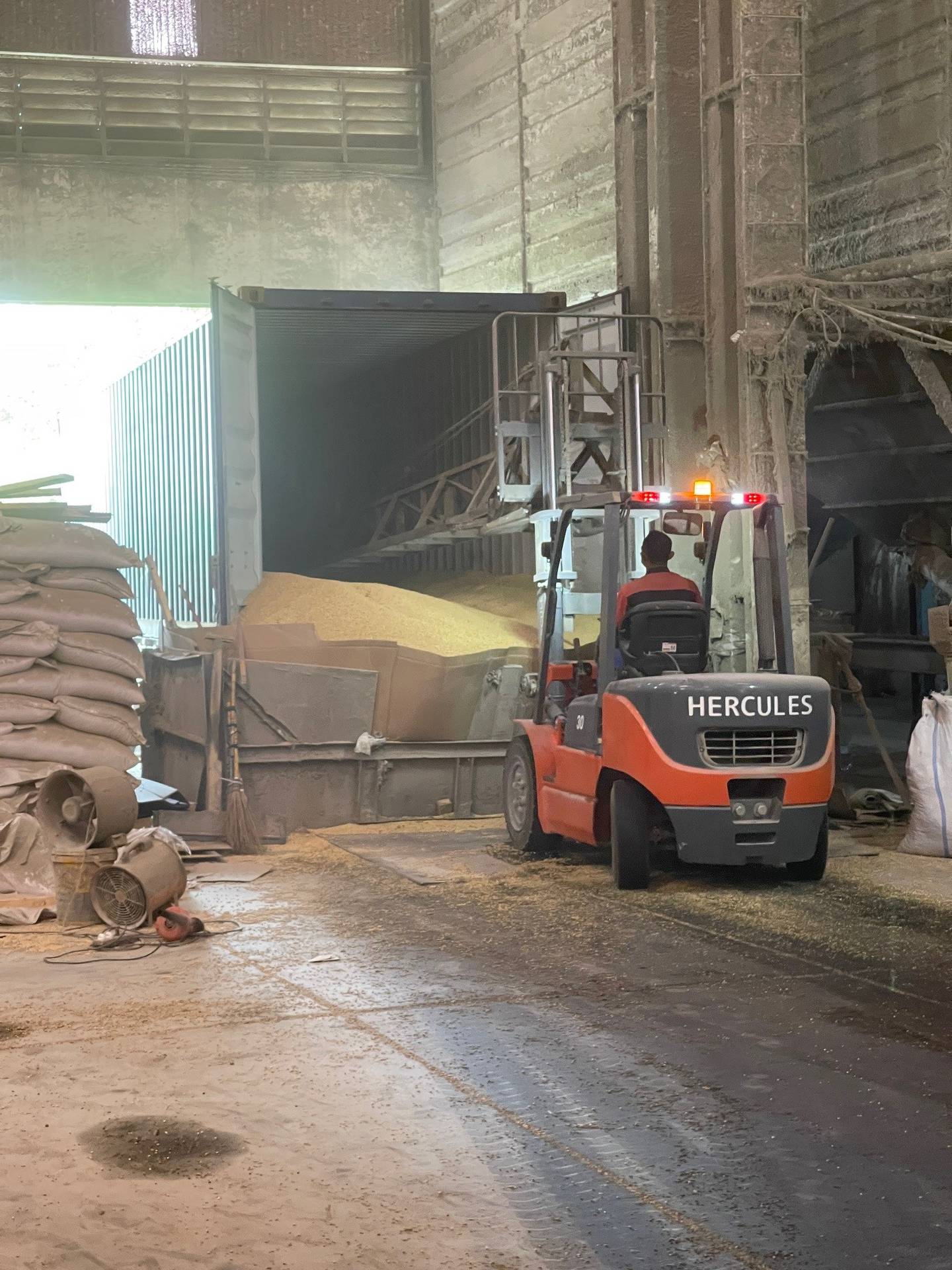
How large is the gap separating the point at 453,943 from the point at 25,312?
13.7m

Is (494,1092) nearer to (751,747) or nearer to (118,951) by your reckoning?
(118,951)

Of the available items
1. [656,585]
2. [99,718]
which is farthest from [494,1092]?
[99,718]

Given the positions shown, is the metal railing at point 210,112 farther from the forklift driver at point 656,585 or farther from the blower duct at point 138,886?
the blower duct at point 138,886

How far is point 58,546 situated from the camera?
9227 mm

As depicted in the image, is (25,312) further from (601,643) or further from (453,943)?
(453,943)

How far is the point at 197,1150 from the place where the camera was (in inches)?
166

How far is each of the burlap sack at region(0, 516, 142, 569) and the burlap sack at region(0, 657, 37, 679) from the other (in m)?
0.62

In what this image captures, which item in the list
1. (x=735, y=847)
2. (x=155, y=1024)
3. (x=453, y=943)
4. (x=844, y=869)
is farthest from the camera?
(x=844, y=869)

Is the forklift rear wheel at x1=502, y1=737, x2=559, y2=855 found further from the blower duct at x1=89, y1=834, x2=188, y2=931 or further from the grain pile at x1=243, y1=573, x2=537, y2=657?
the blower duct at x1=89, y1=834, x2=188, y2=931

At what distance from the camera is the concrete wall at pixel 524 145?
15.5 meters

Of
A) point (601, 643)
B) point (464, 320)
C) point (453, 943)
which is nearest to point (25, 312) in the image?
point (464, 320)

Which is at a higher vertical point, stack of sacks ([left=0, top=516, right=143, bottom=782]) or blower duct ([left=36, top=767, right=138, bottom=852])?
stack of sacks ([left=0, top=516, right=143, bottom=782])

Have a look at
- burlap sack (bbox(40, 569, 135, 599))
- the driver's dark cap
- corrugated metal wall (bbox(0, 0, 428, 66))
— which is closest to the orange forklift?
the driver's dark cap

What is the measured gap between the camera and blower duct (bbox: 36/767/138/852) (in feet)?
25.0
